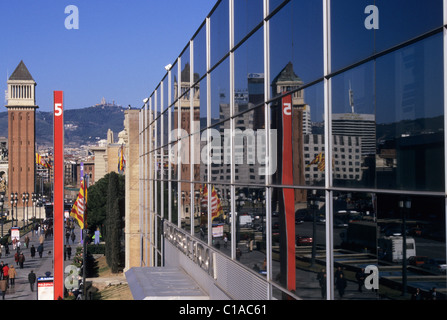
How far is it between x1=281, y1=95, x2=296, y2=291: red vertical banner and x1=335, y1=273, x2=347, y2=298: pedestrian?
4.58ft

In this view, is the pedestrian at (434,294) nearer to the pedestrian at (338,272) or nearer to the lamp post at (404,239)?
the lamp post at (404,239)

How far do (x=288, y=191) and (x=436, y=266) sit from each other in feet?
12.0

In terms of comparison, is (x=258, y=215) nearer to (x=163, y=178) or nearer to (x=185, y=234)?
(x=185, y=234)

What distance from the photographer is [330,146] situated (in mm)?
6867

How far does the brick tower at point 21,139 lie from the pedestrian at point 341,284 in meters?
118

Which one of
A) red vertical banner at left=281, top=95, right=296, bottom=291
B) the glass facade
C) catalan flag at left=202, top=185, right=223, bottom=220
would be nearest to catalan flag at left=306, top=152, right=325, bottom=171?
the glass facade

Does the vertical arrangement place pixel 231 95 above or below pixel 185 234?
above

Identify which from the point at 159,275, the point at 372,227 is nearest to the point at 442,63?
the point at 372,227

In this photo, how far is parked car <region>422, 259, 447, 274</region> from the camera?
4781 mm

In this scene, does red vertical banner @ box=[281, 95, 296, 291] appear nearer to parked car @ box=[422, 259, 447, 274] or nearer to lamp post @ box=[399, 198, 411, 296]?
lamp post @ box=[399, 198, 411, 296]

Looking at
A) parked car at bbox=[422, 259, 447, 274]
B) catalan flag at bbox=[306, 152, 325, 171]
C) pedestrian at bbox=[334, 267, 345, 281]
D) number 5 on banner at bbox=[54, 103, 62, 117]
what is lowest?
pedestrian at bbox=[334, 267, 345, 281]

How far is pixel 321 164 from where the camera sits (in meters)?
7.15

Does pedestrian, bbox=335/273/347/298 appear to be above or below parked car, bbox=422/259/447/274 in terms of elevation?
below

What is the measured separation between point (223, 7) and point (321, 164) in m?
6.43
